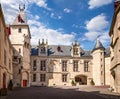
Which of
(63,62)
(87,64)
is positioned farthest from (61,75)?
(87,64)

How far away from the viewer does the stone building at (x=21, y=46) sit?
157 ft

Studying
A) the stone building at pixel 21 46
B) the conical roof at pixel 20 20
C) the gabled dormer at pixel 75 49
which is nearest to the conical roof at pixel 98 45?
the gabled dormer at pixel 75 49

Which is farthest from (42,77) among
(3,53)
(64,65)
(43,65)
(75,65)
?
(3,53)

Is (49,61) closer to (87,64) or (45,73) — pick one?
(45,73)

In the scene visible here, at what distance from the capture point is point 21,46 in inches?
1905

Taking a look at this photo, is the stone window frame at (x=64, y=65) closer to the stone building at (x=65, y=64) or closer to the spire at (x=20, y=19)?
the stone building at (x=65, y=64)

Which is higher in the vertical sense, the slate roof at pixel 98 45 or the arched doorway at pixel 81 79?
the slate roof at pixel 98 45

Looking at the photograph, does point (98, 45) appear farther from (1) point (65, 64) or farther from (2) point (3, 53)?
(2) point (3, 53)

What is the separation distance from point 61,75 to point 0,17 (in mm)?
33037

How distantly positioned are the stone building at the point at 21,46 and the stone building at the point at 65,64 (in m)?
4.41

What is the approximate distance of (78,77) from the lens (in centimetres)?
5709

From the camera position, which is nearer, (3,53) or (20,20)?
(3,53)

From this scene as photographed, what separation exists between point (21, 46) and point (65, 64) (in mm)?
13356

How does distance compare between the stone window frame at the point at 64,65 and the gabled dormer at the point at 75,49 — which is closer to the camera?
the stone window frame at the point at 64,65
